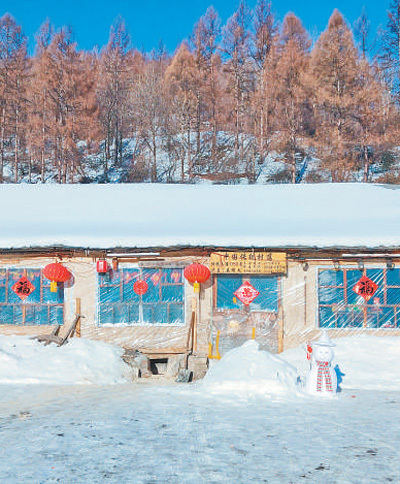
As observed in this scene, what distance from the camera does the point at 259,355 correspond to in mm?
9461

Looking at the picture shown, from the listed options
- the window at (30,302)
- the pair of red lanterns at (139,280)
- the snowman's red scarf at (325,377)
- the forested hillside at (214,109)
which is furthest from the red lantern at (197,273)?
the forested hillside at (214,109)

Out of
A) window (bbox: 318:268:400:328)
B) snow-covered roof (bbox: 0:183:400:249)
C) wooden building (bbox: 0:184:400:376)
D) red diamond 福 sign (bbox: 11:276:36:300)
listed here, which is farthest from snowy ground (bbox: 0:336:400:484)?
snow-covered roof (bbox: 0:183:400:249)

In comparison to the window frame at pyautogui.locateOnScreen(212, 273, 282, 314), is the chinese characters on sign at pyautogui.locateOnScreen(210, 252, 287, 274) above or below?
above

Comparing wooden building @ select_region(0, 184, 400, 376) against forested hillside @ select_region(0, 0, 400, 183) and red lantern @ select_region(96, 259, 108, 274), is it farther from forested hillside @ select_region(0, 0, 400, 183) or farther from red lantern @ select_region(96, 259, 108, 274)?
forested hillside @ select_region(0, 0, 400, 183)

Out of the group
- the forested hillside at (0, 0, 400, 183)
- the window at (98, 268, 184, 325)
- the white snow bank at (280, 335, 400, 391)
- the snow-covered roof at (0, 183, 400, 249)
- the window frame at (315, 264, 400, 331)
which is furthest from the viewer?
the forested hillside at (0, 0, 400, 183)

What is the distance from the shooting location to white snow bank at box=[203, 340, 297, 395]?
8.85 metres

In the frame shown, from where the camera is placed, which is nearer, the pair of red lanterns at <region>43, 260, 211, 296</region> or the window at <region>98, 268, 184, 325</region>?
the pair of red lanterns at <region>43, 260, 211, 296</region>

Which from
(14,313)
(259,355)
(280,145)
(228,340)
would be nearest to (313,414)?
(259,355)

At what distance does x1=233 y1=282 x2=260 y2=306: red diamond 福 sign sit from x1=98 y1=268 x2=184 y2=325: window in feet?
4.70

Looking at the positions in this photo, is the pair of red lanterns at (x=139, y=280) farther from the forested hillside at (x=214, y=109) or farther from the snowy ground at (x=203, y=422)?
the forested hillside at (x=214, y=109)

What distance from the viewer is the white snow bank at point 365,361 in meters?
9.88

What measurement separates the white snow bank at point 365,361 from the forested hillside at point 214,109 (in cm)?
1733

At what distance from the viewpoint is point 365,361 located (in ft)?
35.1

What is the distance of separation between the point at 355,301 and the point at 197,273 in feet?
13.0
